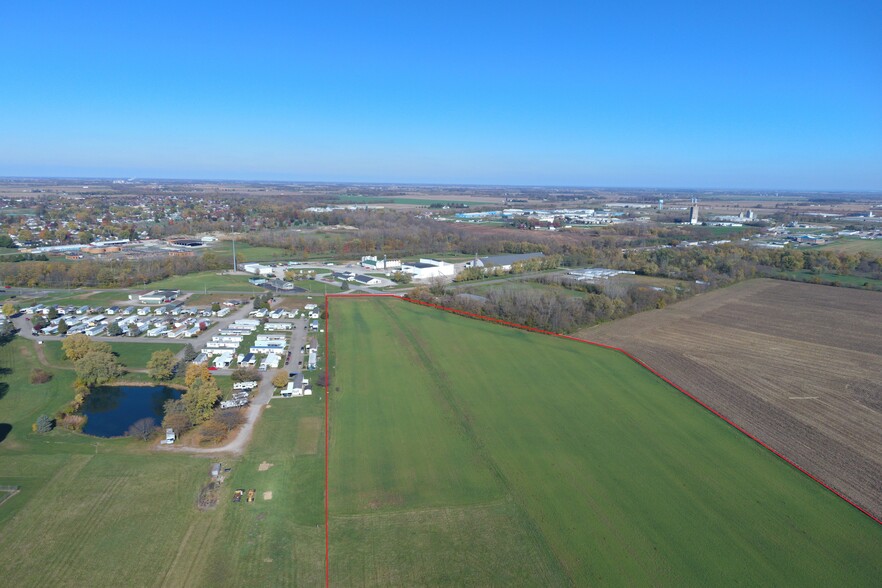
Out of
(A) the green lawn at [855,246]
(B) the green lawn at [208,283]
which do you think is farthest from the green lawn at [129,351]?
(A) the green lawn at [855,246]

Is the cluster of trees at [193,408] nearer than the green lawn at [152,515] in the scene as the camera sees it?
No

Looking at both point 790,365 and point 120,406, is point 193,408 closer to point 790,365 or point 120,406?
point 120,406

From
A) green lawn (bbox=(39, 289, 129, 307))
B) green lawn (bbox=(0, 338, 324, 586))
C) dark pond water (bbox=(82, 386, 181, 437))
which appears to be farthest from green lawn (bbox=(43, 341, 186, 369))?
green lawn (bbox=(39, 289, 129, 307))

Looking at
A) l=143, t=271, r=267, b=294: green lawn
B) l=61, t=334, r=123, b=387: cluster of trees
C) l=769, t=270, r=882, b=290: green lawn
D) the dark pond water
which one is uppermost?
l=769, t=270, r=882, b=290: green lawn

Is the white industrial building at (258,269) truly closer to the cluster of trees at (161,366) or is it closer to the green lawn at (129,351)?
the green lawn at (129,351)

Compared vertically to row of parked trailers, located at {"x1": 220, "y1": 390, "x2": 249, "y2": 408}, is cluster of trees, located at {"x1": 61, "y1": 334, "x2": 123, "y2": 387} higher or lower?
higher

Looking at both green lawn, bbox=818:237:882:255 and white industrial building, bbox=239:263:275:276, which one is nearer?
white industrial building, bbox=239:263:275:276

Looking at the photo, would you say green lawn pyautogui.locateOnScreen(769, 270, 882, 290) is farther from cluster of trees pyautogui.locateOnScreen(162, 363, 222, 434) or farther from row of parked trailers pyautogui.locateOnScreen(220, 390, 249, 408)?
cluster of trees pyautogui.locateOnScreen(162, 363, 222, 434)
